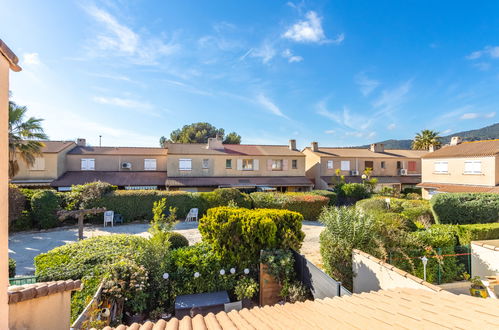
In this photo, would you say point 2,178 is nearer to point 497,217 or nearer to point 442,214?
point 442,214

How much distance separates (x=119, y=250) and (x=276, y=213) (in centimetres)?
679

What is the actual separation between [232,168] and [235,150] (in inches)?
136

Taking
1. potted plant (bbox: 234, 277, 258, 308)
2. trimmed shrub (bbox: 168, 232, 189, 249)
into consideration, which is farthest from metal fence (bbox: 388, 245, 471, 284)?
trimmed shrub (bbox: 168, 232, 189, 249)

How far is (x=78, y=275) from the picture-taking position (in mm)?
7695

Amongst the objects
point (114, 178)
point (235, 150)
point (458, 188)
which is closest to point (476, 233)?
point (458, 188)

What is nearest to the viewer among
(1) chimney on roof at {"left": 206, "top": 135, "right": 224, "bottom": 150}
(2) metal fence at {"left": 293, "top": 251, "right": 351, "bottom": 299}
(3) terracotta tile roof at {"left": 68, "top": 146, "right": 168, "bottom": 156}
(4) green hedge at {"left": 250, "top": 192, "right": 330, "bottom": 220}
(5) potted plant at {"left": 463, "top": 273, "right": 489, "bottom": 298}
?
(2) metal fence at {"left": 293, "top": 251, "right": 351, "bottom": 299}

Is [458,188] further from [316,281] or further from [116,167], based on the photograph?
[116,167]

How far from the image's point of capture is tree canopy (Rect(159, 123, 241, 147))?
57.3 metres

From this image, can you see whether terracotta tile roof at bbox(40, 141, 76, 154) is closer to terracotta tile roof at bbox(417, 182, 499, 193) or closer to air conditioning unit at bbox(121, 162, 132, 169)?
air conditioning unit at bbox(121, 162, 132, 169)

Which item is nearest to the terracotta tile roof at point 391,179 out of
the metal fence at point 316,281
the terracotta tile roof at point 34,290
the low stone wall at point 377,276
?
the low stone wall at point 377,276

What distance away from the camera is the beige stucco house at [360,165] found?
3697 cm

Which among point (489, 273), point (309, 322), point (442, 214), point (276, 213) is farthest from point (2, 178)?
point (442, 214)

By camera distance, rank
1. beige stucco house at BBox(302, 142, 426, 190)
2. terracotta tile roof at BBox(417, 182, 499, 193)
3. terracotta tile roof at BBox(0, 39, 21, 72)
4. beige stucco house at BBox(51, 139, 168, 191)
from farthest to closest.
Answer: beige stucco house at BBox(302, 142, 426, 190), beige stucco house at BBox(51, 139, 168, 191), terracotta tile roof at BBox(417, 182, 499, 193), terracotta tile roof at BBox(0, 39, 21, 72)

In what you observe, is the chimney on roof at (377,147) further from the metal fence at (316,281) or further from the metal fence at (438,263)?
the metal fence at (316,281)
